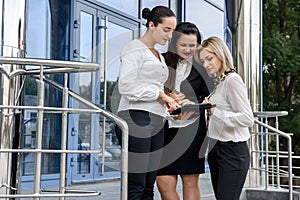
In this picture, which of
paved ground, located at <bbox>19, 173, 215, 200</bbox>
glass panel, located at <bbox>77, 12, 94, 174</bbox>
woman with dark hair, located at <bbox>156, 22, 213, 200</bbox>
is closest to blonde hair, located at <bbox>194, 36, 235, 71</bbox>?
woman with dark hair, located at <bbox>156, 22, 213, 200</bbox>

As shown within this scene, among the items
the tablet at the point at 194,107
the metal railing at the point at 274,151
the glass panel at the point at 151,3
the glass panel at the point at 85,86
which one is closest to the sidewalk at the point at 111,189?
the glass panel at the point at 85,86

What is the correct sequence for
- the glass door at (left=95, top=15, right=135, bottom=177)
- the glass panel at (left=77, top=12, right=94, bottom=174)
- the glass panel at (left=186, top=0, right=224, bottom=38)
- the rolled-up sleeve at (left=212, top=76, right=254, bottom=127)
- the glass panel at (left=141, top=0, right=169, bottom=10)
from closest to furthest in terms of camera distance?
the rolled-up sleeve at (left=212, top=76, right=254, bottom=127) → the glass door at (left=95, top=15, right=135, bottom=177) → the glass panel at (left=77, top=12, right=94, bottom=174) → the glass panel at (left=141, top=0, right=169, bottom=10) → the glass panel at (left=186, top=0, right=224, bottom=38)

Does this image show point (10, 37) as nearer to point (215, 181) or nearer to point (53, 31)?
point (215, 181)

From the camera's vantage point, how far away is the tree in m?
Answer: 10.8

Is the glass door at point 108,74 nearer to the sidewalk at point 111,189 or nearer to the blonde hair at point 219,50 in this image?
the sidewalk at point 111,189

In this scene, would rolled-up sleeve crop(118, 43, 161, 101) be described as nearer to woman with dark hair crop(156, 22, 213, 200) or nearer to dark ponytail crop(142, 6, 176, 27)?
dark ponytail crop(142, 6, 176, 27)

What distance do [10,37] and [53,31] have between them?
3.08 meters

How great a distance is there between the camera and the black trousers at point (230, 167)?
2225 mm

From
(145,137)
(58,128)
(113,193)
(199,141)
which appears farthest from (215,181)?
(58,128)

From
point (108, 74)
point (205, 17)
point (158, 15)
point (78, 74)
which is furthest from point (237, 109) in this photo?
point (205, 17)

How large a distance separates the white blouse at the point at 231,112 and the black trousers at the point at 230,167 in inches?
1.6

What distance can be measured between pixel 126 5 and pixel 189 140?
4.07m

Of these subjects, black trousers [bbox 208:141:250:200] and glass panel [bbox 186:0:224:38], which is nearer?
black trousers [bbox 208:141:250:200]

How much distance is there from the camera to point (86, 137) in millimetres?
5477
